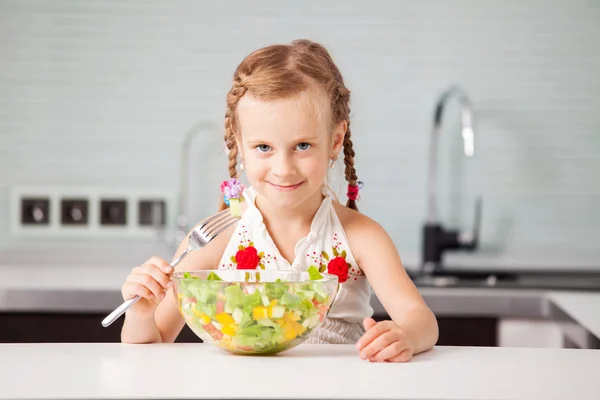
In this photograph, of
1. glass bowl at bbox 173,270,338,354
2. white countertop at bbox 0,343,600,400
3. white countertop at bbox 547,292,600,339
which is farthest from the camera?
white countertop at bbox 547,292,600,339

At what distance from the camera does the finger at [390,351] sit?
110cm

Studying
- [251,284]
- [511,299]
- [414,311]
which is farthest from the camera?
[511,299]

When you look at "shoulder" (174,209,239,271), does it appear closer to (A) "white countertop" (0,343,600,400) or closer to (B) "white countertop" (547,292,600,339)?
(A) "white countertop" (0,343,600,400)

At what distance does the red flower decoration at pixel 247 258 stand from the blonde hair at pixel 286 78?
0.15 m

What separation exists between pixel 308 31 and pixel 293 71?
149cm

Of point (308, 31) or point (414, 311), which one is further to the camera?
point (308, 31)

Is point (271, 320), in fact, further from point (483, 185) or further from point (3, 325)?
point (483, 185)

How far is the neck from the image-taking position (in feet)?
5.00

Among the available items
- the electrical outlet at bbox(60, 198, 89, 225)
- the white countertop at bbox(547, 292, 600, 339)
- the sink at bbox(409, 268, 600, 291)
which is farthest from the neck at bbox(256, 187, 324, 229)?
the electrical outlet at bbox(60, 198, 89, 225)

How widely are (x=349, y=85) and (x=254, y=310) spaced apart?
184cm

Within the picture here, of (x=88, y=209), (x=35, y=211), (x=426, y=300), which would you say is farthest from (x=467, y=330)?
(x=35, y=211)

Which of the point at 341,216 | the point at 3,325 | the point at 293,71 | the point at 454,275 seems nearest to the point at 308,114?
the point at 293,71

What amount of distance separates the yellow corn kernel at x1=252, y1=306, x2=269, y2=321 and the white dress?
408mm

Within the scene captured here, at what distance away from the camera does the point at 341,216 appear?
1.54 metres
